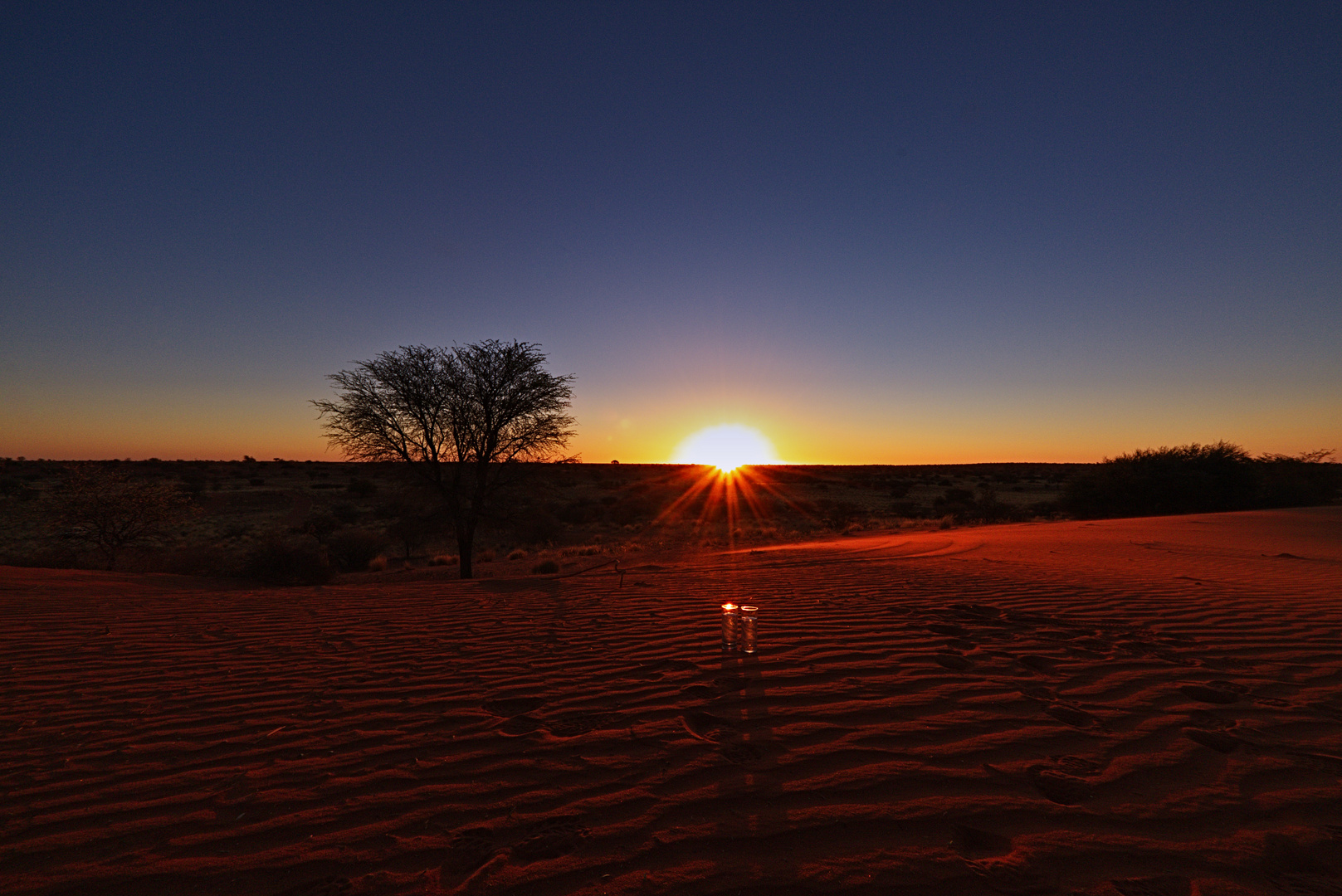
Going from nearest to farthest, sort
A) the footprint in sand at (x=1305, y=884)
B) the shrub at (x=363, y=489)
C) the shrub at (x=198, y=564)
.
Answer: the footprint in sand at (x=1305, y=884) < the shrub at (x=198, y=564) < the shrub at (x=363, y=489)

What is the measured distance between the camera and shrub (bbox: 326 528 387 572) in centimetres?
1688

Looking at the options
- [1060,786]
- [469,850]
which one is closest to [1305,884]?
[1060,786]

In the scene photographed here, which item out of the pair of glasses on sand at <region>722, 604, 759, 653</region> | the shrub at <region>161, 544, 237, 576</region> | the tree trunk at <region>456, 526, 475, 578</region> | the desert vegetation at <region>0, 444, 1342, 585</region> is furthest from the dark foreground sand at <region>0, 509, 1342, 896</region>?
the desert vegetation at <region>0, 444, 1342, 585</region>

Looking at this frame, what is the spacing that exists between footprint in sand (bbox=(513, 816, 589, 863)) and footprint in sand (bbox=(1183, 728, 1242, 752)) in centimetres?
355

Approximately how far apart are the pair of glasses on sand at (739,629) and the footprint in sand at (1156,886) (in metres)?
2.67

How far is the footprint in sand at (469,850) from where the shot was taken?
2424mm

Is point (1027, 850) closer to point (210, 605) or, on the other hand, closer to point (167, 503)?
point (210, 605)

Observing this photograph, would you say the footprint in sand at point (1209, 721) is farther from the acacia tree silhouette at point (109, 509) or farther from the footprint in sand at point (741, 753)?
the acacia tree silhouette at point (109, 509)

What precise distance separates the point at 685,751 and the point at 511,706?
1.44 m

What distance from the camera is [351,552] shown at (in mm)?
17141

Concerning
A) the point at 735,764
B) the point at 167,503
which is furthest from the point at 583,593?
the point at 167,503

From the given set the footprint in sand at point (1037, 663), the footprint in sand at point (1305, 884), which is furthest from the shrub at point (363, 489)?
the footprint in sand at point (1305, 884)

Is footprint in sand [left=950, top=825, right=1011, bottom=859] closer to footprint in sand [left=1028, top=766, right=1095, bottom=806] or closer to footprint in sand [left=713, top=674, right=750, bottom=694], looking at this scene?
footprint in sand [left=1028, top=766, right=1095, bottom=806]

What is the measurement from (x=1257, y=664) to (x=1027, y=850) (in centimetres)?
397
